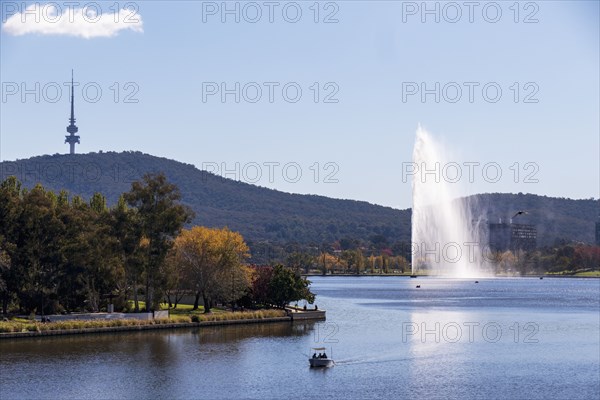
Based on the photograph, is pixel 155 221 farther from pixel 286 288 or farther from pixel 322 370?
pixel 322 370

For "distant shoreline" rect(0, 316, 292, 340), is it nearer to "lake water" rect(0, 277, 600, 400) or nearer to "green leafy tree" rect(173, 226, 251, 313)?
"lake water" rect(0, 277, 600, 400)

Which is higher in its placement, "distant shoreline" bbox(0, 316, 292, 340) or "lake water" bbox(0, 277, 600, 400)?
"distant shoreline" bbox(0, 316, 292, 340)

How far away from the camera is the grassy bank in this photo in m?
89.5

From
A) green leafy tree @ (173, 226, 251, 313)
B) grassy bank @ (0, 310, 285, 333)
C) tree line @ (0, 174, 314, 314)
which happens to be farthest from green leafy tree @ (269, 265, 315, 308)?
green leafy tree @ (173, 226, 251, 313)

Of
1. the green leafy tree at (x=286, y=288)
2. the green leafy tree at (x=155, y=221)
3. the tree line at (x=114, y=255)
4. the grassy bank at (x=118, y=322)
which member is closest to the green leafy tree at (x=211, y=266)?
the tree line at (x=114, y=255)

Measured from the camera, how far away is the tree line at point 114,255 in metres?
98.9

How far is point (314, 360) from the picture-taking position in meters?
75.8

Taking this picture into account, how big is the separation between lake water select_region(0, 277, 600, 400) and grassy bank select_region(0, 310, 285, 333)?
8.23 ft

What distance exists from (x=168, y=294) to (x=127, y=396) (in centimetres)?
5206

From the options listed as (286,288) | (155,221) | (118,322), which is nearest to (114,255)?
(155,221)

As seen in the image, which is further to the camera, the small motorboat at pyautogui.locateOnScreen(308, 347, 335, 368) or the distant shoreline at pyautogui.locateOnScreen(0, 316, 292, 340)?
the distant shoreline at pyautogui.locateOnScreen(0, 316, 292, 340)

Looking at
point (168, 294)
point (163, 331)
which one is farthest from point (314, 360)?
point (168, 294)

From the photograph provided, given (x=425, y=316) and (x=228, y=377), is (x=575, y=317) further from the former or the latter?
(x=228, y=377)

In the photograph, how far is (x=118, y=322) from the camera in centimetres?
9619
